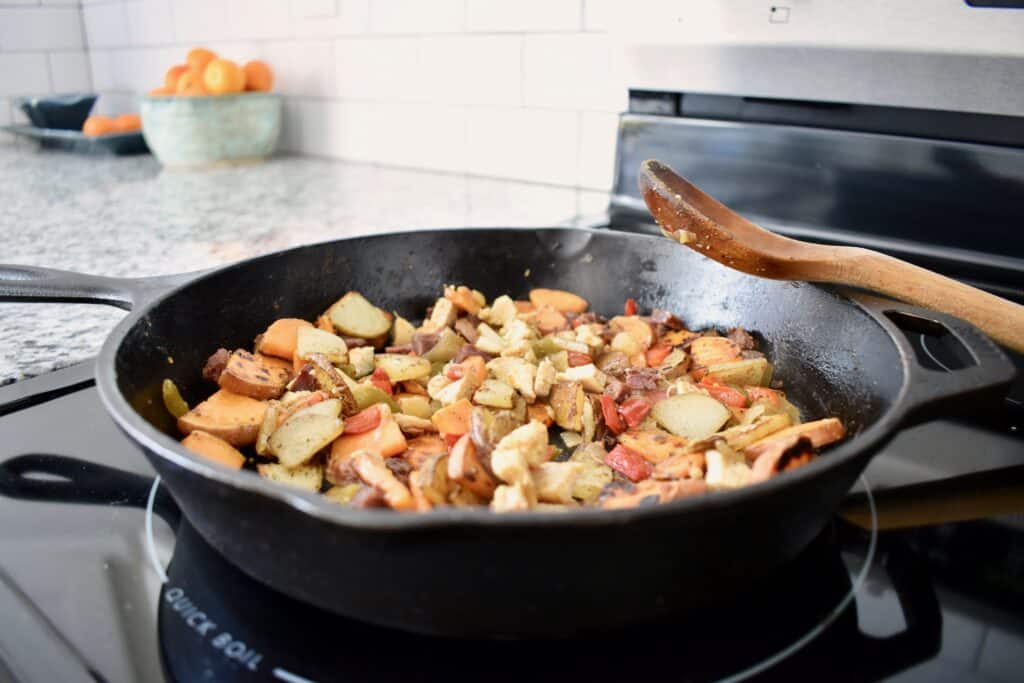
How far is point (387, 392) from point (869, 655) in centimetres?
55

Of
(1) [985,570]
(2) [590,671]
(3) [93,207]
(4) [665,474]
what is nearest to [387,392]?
(4) [665,474]

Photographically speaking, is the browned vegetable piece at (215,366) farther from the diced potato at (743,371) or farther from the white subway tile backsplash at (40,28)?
the white subway tile backsplash at (40,28)

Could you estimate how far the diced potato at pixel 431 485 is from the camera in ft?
1.90

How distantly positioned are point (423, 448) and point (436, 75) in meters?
1.23

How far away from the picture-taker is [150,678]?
49 centimetres

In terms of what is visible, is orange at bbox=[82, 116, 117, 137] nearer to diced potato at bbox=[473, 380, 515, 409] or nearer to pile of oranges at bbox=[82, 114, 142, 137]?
pile of oranges at bbox=[82, 114, 142, 137]

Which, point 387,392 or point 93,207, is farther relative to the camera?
point 93,207

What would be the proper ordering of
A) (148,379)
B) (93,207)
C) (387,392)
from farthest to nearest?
(93,207) < (387,392) < (148,379)

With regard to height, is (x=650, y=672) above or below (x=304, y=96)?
below

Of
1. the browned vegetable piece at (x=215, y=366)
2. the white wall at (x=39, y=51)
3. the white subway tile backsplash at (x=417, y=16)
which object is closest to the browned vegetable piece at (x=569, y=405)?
the browned vegetable piece at (x=215, y=366)

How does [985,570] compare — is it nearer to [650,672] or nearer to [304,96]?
[650,672]

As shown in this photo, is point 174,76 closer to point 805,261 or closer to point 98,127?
point 98,127

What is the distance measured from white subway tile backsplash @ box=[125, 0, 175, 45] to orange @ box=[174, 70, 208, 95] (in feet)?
2.07

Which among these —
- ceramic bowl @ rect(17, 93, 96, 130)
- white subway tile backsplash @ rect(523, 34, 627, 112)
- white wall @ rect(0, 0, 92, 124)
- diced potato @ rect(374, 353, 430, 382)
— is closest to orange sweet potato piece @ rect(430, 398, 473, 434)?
diced potato @ rect(374, 353, 430, 382)
